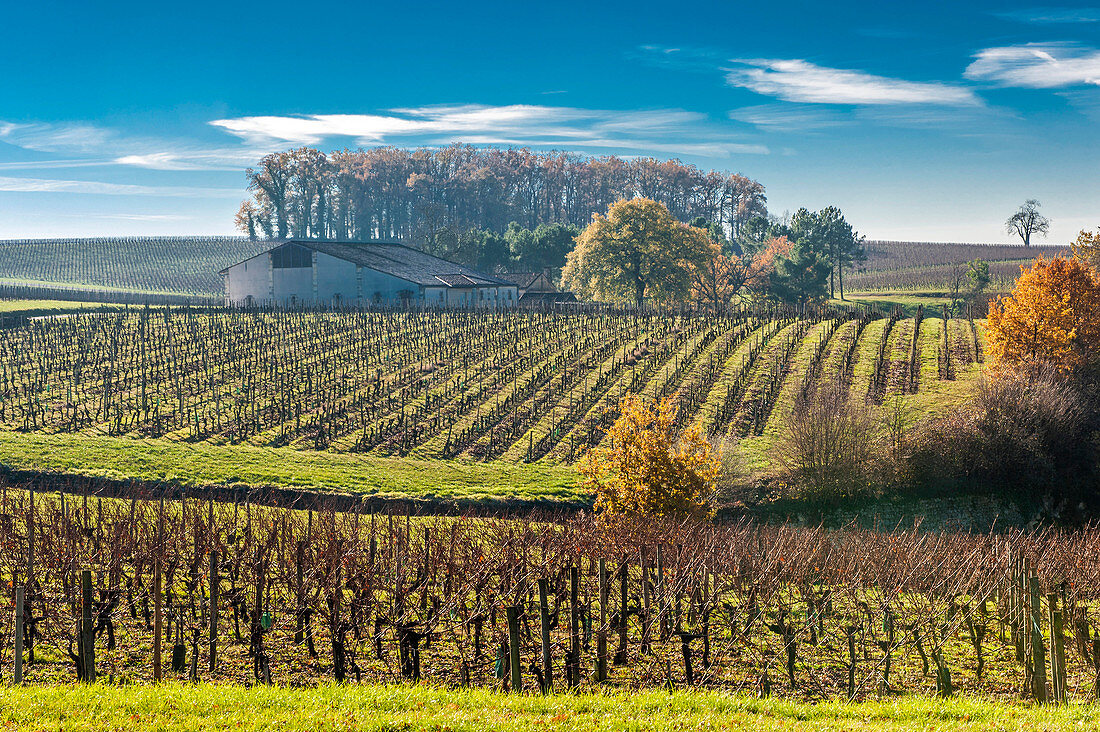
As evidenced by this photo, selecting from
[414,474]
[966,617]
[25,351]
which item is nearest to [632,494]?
[414,474]

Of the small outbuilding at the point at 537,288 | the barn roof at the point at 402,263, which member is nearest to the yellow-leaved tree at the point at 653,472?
the barn roof at the point at 402,263

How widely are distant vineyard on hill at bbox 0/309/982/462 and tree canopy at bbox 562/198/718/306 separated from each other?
1698 cm

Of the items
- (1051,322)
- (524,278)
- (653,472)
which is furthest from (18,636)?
(524,278)

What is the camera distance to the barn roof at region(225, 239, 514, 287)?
72.9 metres

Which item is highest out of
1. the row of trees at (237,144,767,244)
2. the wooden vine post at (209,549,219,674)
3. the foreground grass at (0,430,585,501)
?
the row of trees at (237,144,767,244)

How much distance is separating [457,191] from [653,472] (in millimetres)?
89210

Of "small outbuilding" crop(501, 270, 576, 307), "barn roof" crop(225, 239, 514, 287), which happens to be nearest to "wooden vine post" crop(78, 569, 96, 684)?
"barn roof" crop(225, 239, 514, 287)

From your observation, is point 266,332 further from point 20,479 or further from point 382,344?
point 20,479

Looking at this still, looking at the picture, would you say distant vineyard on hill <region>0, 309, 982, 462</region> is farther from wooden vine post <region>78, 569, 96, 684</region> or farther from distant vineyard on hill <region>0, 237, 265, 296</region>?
distant vineyard on hill <region>0, 237, 265, 296</region>

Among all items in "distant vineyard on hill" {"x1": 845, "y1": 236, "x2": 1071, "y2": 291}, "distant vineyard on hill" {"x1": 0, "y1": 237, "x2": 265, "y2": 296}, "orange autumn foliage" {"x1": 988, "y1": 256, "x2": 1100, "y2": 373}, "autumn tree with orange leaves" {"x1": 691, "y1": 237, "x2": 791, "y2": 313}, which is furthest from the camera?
"distant vineyard on hill" {"x1": 0, "y1": 237, "x2": 265, "y2": 296}

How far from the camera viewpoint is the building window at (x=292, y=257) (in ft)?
239

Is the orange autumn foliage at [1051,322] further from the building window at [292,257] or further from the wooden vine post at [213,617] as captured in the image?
the building window at [292,257]

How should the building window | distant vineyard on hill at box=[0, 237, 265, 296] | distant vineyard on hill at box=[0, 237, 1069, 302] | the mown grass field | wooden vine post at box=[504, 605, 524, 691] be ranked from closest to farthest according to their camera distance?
wooden vine post at box=[504, 605, 524, 691], the mown grass field, the building window, distant vineyard on hill at box=[0, 237, 1069, 302], distant vineyard on hill at box=[0, 237, 265, 296]

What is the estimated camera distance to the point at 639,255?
74.6m
